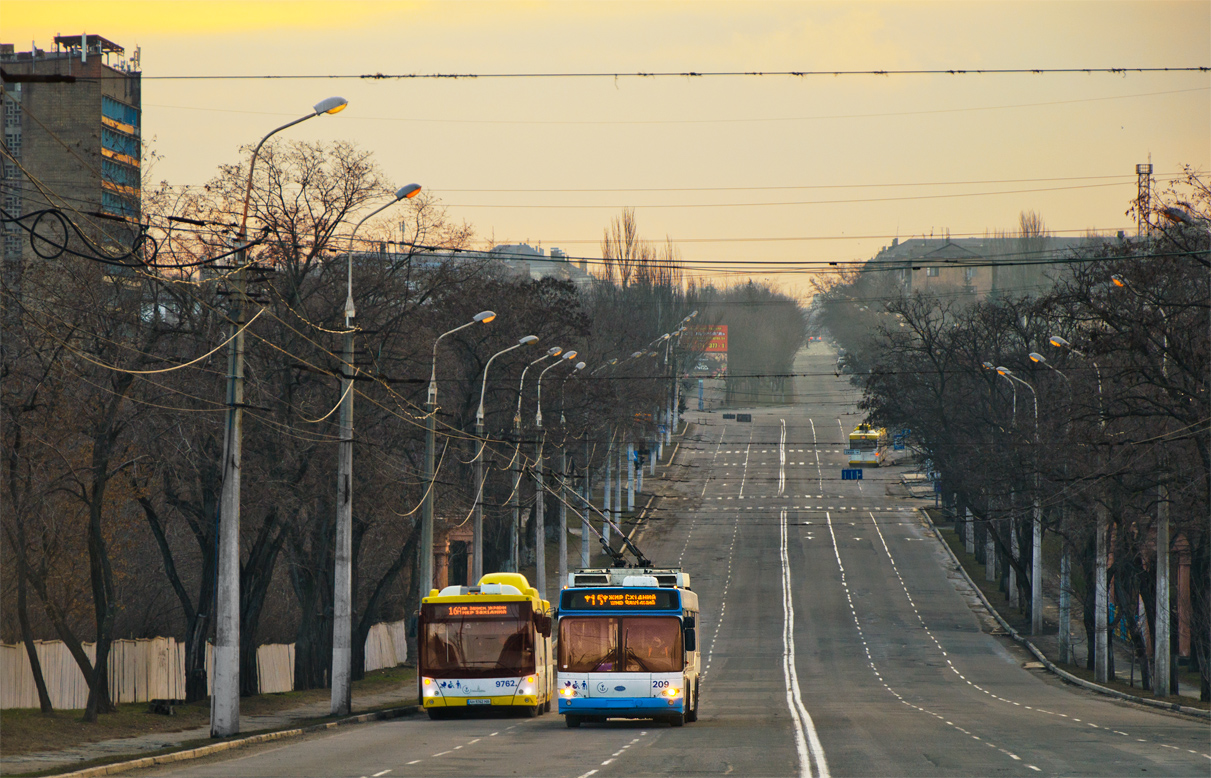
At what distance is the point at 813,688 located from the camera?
142ft

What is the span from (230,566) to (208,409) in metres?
9.14

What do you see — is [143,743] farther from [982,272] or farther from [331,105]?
[982,272]

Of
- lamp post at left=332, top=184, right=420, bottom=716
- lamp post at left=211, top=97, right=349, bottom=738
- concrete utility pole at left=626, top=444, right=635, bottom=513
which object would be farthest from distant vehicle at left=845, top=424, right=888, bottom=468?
lamp post at left=211, top=97, right=349, bottom=738

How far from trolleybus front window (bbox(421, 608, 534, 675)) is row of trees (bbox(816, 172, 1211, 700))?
13707 millimetres

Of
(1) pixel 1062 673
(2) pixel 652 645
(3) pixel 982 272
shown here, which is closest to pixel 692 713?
(2) pixel 652 645

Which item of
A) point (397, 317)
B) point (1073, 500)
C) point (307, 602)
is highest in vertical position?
point (397, 317)

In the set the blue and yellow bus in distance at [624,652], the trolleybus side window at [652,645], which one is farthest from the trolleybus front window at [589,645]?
the trolleybus side window at [652,645]

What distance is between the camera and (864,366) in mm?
123812

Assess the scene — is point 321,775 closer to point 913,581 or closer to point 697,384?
point 913,581

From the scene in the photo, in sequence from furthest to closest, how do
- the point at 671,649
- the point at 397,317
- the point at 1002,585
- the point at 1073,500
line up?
→ the point at 1002,585
the point at 1073,500
the point at 397,317
the point at 671,649

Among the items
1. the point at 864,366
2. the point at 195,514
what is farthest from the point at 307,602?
the point at 864,366

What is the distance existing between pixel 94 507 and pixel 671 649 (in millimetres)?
11434

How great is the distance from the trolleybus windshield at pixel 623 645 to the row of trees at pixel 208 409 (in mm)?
6389

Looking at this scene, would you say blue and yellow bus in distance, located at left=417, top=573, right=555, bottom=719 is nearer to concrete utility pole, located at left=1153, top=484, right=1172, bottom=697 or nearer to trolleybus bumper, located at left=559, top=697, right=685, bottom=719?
trolleybus bumper, located at left=559, top=697, right=685, bottom=719
